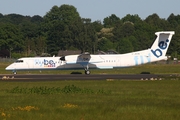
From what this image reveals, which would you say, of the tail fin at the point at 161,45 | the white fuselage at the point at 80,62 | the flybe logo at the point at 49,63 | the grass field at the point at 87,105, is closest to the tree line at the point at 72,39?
the tail fin at the point at 161,45

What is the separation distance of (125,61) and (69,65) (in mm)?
7174

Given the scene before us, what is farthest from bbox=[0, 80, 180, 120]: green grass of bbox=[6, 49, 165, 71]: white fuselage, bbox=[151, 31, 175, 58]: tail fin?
bbox=[151, 31, 175, 58]: tail fin

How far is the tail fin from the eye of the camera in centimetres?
6347

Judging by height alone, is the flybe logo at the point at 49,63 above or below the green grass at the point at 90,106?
above

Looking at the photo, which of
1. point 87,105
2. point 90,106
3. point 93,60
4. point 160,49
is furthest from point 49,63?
point 90,106

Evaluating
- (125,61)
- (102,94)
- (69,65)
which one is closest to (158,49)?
(125,61)

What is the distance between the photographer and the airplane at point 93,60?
61.2 metres

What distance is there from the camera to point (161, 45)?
64.0 metres

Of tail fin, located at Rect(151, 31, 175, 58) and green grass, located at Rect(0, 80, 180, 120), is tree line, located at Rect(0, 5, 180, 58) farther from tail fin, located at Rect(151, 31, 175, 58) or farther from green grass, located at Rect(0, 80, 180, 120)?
green grass, located at Rect(0, 80, 180, 120)

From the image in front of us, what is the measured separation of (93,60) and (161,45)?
9.06 meters

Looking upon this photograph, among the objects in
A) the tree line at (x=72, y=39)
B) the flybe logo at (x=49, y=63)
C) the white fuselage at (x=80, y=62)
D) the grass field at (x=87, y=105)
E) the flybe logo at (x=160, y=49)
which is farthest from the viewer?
the tree line at (x=72, y=39)

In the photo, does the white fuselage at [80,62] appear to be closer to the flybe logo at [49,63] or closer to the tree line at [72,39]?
the flybe logo at [49,63]

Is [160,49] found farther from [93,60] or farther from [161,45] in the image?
[93,60]

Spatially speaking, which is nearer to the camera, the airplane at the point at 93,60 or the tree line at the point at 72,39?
the airplane at the point at 93,60
